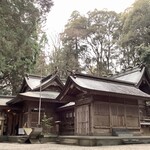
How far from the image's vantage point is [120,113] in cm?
1432

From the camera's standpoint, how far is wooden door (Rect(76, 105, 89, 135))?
1391 cm

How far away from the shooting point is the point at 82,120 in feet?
47.4

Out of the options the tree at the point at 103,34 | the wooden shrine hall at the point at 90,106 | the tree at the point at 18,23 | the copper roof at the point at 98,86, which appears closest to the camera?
the tree at the point at 18,23

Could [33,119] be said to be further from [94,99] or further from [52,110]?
[94,99]

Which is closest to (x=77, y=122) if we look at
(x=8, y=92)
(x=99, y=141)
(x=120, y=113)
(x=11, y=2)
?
(x=120, y=113)

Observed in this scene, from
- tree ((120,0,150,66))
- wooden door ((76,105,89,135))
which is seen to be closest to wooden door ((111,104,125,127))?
wooden door ((76,105,89,135))

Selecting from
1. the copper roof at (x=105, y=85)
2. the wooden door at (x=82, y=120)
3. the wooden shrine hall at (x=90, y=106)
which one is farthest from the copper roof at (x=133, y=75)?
the wooden door at (x=82, y=120)

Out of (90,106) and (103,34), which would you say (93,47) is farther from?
(90,106)

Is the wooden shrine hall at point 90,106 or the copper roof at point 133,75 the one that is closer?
the wooden shrine hall at point 90,106

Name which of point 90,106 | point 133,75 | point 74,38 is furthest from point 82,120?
point 74,38

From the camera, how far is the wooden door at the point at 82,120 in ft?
45.6

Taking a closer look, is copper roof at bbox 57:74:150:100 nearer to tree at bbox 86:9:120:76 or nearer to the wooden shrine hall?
the wooden shrine hall

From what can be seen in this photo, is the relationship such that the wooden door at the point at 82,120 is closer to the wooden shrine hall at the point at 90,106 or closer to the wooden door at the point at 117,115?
the wooden shrine hall at the point at 90,106

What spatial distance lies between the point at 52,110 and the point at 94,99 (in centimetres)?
779
